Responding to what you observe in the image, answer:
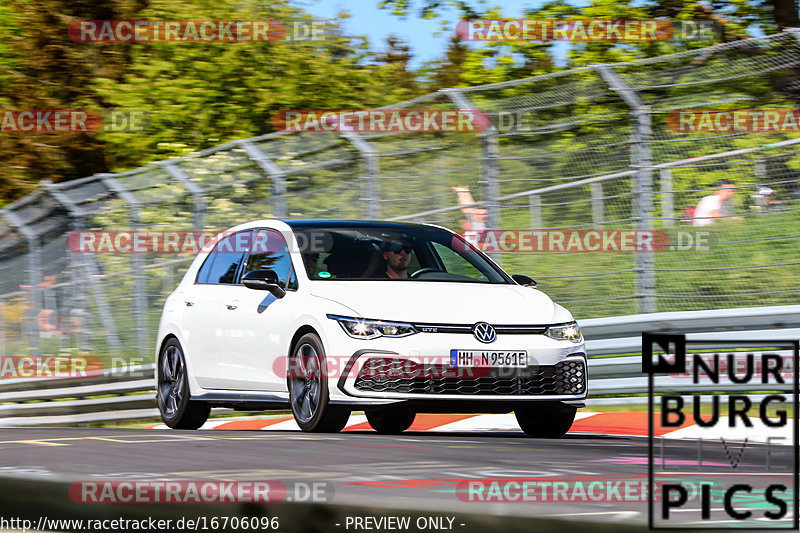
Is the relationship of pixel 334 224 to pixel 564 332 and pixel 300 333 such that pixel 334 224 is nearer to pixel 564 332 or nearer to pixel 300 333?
pixel 300 333

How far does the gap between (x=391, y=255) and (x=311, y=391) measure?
138cm

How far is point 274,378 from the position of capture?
9.91m

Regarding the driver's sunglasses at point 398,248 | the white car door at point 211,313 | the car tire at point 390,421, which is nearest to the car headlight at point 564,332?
the driver's sunglasses at point 398,248

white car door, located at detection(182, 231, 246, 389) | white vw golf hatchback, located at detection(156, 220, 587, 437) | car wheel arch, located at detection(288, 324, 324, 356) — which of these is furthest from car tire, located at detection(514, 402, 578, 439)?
white car door, located at detection(182, 231, 246, 389)

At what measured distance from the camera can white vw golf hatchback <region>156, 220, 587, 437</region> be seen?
355 inches

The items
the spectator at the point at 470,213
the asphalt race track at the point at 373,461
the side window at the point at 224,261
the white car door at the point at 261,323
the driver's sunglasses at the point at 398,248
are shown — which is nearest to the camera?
the asphalt race track at the point at 373,461

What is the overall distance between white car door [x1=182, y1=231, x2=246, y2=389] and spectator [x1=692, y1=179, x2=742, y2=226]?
12.1ft

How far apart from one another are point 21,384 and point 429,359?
8.27 metres

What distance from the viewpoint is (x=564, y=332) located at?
9.53 metres

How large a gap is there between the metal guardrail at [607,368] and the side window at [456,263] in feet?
5.27

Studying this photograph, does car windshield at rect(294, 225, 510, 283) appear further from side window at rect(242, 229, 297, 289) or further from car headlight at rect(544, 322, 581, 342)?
car headlight at rect(544, 322, 581, 342)

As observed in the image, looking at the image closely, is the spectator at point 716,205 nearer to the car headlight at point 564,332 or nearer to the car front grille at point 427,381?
the car headlight at point 564,332

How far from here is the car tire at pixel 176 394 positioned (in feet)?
37.3

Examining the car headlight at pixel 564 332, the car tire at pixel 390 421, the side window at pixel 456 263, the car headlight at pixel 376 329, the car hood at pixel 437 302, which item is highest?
the side window at pixel 456 263
